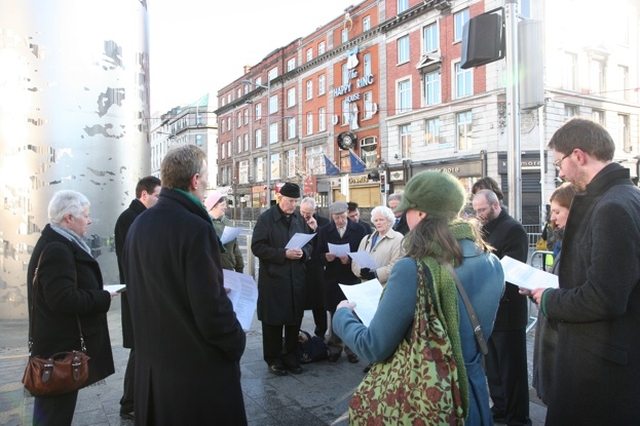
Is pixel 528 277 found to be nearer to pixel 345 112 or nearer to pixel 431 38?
pixel 431 38

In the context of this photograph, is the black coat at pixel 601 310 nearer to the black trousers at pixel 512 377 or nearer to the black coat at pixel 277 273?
the black trousers at pixel 512 377

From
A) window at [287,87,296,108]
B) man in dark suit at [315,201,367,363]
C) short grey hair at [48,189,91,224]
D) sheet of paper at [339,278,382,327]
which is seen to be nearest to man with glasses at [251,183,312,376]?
man in dark suit at [315,201,367,363]

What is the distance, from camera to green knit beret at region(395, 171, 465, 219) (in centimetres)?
198

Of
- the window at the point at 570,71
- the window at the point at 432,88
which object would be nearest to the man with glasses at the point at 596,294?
the window at the point at 570,71

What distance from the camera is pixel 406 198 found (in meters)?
2.03

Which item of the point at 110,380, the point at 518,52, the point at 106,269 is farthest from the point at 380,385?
the point at 106,269

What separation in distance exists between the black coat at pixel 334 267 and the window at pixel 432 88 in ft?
76.4

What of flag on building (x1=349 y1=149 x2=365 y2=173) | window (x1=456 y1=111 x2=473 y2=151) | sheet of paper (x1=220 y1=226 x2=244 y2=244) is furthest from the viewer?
flag on building (x1=349 y1=149 x2=365 y2=173)

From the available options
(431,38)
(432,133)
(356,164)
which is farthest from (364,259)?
(431,38)

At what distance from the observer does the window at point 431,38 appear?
2736cm

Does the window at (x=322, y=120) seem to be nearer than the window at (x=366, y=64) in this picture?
No

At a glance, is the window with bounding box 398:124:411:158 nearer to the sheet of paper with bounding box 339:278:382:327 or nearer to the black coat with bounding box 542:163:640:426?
the sheet of paper with bounding box 339:278:382:327

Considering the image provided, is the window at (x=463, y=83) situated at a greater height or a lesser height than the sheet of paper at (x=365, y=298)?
greater

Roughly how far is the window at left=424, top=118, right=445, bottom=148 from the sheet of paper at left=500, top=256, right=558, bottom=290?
82.9 ft
